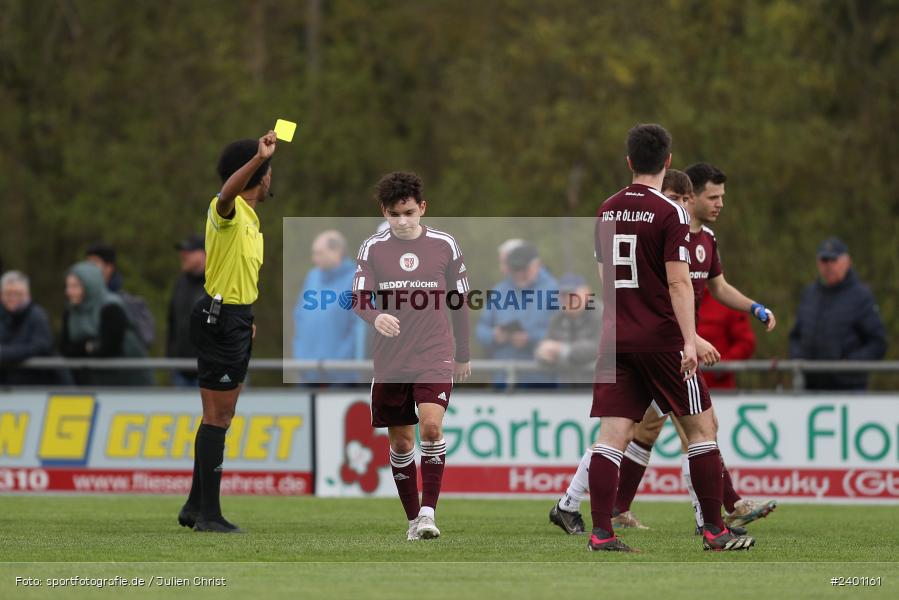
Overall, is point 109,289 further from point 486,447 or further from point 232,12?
point 232,12

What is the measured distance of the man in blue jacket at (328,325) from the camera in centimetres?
1585

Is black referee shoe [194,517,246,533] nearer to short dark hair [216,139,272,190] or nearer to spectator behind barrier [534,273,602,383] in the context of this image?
short dark hair [216,139,272,190]

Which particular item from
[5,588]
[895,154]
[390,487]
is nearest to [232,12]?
[895,154]

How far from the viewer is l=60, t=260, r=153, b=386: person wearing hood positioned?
16.7 meters

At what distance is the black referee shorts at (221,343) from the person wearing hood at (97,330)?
668cm

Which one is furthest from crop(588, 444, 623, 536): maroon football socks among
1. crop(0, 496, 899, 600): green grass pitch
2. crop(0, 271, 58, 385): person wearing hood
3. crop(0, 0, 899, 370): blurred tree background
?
crop(0, 0, 899, 370): blurred tree background

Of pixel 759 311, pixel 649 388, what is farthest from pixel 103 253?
pixel 649 388

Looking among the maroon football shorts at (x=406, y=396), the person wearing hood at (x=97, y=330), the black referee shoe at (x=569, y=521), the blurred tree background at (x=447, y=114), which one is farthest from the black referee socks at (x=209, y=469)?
the blurred tree background at (x=447, y=114)

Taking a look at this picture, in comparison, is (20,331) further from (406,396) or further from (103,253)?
(406,396)

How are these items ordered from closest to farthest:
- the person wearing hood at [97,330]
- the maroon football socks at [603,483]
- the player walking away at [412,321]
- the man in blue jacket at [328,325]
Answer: the maroon football socks at [603,483] → the player walking away at [412,321] → the man in blue jacket at [328,325] → the person wearing hood at [97,330]

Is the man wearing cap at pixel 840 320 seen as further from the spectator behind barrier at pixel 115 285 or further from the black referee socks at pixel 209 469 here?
the black referee socks at pixel 209 469

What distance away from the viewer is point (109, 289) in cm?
1750

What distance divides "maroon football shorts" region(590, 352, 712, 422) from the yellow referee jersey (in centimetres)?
250

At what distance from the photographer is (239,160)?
10305mm
